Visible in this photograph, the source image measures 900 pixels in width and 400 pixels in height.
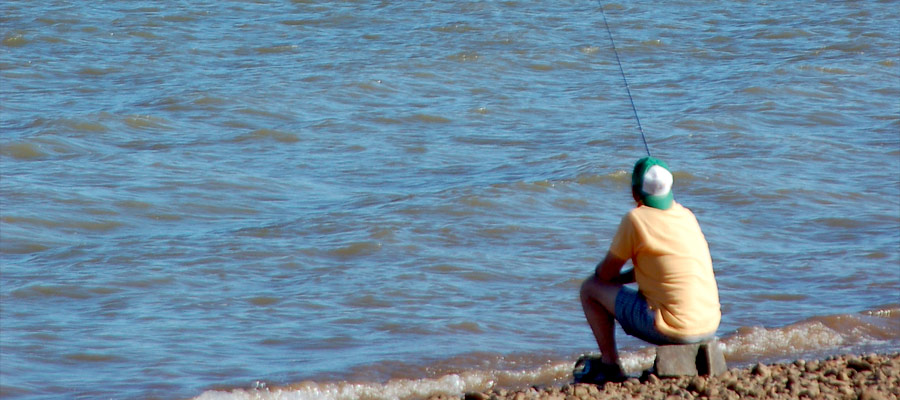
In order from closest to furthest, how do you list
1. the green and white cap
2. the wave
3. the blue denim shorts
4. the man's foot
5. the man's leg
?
the green and white cap < the blue denim shorts < the man's leg < the man's foot < the wave

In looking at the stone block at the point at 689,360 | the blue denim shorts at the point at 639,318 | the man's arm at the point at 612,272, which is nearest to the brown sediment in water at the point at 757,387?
the stone block at the point at 689,360

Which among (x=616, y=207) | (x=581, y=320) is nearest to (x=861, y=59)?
→ (x=616, y=207)

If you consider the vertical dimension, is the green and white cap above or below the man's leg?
above

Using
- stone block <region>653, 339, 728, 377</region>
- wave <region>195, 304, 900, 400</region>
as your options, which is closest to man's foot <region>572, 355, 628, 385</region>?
stone block <region>653, 339, 728, 377</region>

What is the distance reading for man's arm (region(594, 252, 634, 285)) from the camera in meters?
4.87

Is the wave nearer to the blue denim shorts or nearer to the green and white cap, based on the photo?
the blue denim shorts

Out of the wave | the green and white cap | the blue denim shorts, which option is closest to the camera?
the green and white cap

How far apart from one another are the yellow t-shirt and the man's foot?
0.32 metres

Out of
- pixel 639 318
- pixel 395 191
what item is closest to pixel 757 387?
pixel 639 318

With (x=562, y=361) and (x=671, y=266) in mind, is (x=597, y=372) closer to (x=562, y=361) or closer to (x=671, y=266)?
(x=671, y=266)

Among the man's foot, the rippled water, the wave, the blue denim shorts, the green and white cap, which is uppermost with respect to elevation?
the green and white cap

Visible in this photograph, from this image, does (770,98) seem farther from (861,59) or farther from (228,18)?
(228,18)

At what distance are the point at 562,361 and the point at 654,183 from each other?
1.59 m

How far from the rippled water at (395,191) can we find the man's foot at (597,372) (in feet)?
2.28
